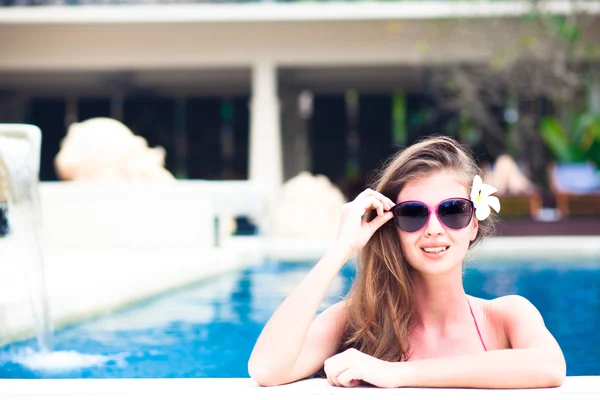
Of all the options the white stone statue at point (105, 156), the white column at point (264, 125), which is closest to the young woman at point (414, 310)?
the white stone statue at point (105, 156)

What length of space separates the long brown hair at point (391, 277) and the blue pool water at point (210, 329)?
1.35ft

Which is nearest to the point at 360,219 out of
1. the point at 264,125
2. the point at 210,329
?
the point at 210,329

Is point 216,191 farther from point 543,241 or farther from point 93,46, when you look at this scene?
point 93,46

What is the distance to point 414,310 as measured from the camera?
215cm

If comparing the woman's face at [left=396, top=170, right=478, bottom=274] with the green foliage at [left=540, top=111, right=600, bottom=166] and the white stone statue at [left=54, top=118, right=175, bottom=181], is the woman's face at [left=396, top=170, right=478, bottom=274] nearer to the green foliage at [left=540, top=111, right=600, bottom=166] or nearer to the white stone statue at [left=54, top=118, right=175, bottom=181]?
the white stone statue at [left=54, top=118, right=175, bottom=181]

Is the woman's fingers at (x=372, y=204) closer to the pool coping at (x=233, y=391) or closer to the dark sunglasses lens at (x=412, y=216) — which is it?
the dark sunglasses lens at (x=412, y=216)

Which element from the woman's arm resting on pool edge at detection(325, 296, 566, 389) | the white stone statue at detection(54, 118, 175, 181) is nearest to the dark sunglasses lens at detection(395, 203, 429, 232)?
the woman's arm resting on pool edge at detection(325, 296, 566, 389)

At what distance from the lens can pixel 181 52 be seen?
13977 mm

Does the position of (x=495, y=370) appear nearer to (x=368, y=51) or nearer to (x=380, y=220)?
(x=380, y=220)

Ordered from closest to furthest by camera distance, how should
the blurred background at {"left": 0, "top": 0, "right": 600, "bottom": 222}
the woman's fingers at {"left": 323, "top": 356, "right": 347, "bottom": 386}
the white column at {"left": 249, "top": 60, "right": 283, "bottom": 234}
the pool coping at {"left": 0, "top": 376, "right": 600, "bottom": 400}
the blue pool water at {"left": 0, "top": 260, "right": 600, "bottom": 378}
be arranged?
1. the pool coping at {"left": 0, "top": 376, "right": 600, "bottom": 400}
2. the woman's fingers at {"left": 323, "top": 356, "right": 347, "bottom": 386}
3. the blue pool water at {"left": 0, "top": 260, "right": 600, "bottom": 378}
4. the blurred background at {"left": 0, "top": 0, "right": 600, "bottom": 222}
5. the white column at {"left": 249, "top": 60, "right": 283, "bottom": 234}

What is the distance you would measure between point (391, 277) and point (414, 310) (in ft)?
0.41

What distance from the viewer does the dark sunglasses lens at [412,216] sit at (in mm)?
1949

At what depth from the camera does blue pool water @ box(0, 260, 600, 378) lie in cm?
316

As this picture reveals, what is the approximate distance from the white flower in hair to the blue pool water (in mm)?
683
